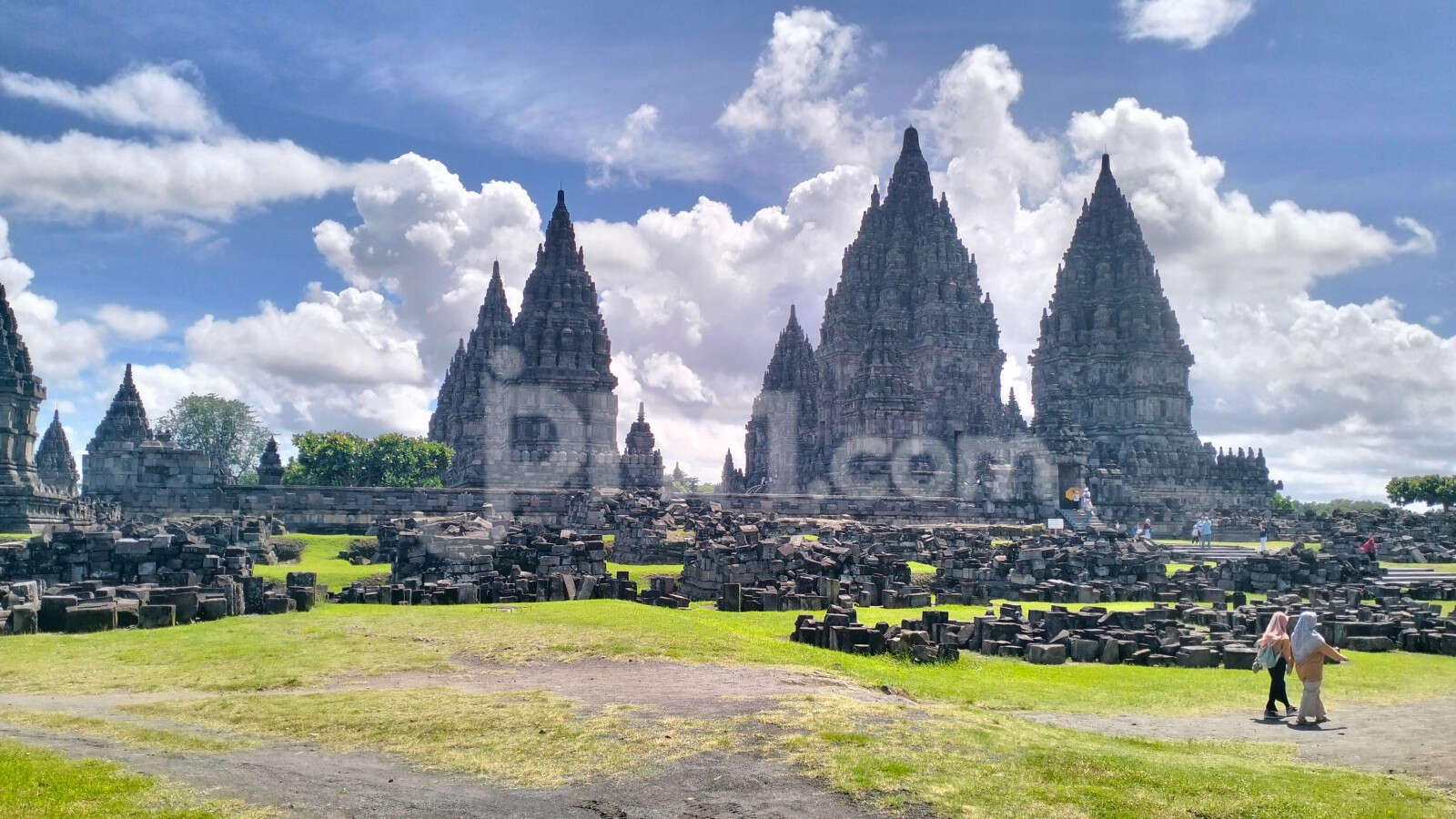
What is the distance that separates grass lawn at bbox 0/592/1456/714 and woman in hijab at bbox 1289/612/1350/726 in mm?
1132

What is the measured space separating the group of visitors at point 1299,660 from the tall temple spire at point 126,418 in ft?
190

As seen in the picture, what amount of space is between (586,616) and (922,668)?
18.2 feet

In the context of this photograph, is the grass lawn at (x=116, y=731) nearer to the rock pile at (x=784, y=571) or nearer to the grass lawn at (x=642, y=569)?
the rock pile at (x=784, y=571)

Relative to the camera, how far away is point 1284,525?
50.4 meters

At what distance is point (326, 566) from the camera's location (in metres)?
28.2

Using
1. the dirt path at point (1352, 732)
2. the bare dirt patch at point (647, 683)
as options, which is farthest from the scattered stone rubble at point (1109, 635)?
the dirt path at point (1352, 732)

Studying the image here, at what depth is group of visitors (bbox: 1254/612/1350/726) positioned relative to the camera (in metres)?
11.3

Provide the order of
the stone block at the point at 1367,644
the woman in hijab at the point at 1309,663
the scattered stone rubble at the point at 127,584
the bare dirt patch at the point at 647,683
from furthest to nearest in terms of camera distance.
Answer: the stone block at the point at 1367,644, the scattered stone rubble at the point at 127,584, the woman in hijab at the point at 1309,663, the bare dirt patch at the point at 647,683

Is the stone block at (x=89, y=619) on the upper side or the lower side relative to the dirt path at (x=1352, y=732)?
upper

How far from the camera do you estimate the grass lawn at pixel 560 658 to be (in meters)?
12.2

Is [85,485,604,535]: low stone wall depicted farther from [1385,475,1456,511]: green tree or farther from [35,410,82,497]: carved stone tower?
[1385,475,1456,511]: green tree

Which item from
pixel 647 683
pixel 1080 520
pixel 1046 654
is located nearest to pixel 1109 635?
pixel 1046 654

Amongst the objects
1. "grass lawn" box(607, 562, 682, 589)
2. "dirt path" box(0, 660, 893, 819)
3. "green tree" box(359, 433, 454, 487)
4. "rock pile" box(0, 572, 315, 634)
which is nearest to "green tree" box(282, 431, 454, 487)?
"green tree" box(359, 433, 454, 487)

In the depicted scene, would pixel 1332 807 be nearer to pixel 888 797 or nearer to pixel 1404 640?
pixel 888 797
